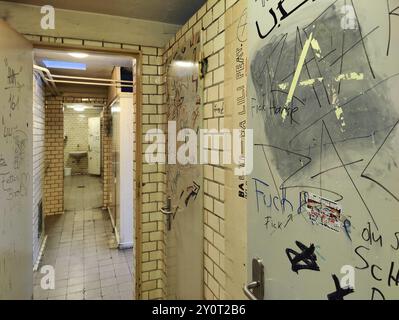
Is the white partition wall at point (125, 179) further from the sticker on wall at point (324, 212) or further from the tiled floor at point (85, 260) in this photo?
the sticker on wall at point (324, 212)

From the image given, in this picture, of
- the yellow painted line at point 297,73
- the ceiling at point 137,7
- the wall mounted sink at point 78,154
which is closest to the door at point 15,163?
the ceiling at point 137,7

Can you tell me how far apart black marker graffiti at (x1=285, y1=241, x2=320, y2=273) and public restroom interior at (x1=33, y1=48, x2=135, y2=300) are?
2101mm

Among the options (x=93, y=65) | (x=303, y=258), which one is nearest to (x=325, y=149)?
(x=303, y=258)

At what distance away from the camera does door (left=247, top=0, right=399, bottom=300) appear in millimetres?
558

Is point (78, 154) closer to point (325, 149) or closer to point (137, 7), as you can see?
point (137, 7)

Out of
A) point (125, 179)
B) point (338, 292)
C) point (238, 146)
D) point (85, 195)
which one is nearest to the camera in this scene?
point (338, 292)

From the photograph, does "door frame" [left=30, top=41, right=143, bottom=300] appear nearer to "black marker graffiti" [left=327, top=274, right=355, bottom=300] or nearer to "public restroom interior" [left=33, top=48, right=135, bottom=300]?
"public restroom interior" [left=33, top=48, right=135, bottom=300]

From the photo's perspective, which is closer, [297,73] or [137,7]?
[297,73]

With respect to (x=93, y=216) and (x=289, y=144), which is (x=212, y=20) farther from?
(x=93, y=216)

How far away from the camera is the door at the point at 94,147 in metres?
10.4

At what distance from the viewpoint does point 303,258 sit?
2.47ft

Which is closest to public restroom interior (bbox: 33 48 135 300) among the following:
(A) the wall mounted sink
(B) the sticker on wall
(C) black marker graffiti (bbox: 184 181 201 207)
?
(C) black marker graffiti (bbox: 184 181 201 207)

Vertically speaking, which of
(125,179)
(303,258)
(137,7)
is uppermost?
(137,7)

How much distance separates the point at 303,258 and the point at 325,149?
11.7 inches
